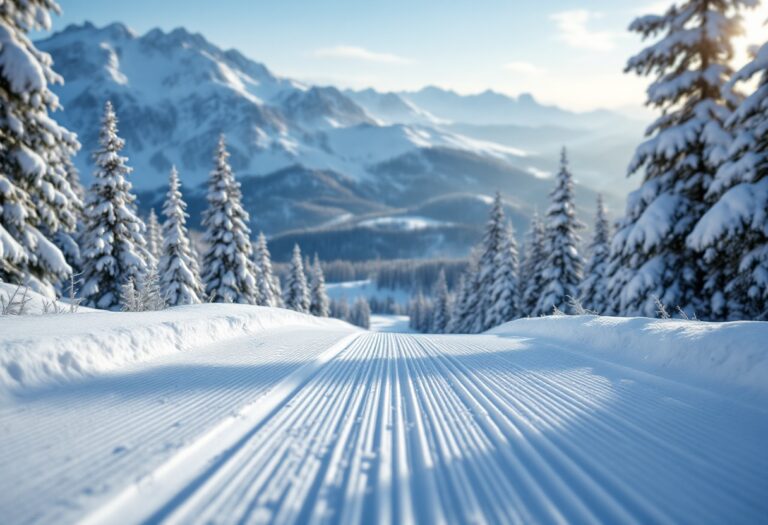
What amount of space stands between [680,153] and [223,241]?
785 inches

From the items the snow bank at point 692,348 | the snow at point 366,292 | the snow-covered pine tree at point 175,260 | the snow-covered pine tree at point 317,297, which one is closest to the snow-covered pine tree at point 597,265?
the snow bank at point 692,348

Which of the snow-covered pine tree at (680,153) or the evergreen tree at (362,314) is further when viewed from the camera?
the evergreen tree at (362,314)

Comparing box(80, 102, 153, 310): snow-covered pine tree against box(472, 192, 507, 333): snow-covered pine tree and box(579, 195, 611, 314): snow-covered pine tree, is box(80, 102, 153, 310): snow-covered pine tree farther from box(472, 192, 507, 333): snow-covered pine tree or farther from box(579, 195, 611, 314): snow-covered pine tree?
box(579, 195, 611, 314): snow-covered pine tree

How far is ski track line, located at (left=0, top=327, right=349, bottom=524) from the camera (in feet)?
6.89

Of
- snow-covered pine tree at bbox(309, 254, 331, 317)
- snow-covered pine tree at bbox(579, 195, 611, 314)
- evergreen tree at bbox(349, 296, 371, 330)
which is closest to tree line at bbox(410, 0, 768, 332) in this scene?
snow-covered pine tree at bbox(579, 195, 611, 314)

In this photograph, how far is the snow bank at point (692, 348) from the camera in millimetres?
4141

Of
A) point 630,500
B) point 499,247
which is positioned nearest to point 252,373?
point 630,500

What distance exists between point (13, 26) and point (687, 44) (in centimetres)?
1635

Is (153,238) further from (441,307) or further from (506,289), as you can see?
(441,307)

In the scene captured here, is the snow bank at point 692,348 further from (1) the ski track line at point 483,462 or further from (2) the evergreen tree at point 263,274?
(2) the evergreen tree at point 263,274

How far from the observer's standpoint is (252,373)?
4.99 m

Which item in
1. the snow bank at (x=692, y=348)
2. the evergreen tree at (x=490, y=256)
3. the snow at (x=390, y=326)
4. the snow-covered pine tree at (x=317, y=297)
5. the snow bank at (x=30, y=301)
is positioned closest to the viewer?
the snow bank at (x=692, y=348)

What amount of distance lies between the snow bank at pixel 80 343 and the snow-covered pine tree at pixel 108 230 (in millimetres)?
11473

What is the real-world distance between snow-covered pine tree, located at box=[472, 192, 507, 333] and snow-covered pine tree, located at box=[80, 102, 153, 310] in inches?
865
